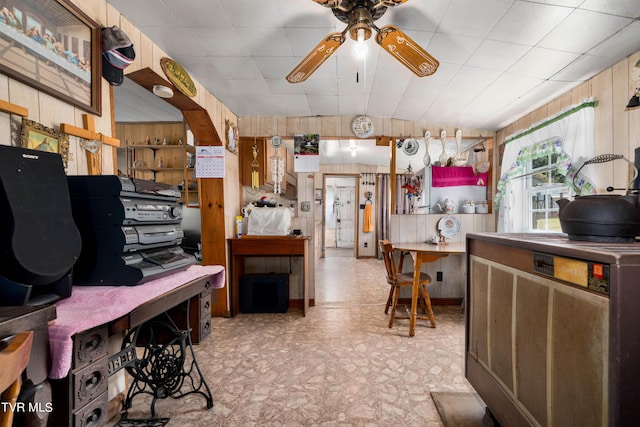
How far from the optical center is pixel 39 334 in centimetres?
68

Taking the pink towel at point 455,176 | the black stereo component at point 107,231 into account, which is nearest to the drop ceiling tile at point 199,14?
the black stereo component at point 107,231

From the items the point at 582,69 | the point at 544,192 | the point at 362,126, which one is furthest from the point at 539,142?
the point at 362,126

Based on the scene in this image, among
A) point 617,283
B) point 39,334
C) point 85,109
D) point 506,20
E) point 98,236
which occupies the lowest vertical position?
point 39,334

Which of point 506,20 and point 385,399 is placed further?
point 385,399

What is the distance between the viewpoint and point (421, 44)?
192 cm

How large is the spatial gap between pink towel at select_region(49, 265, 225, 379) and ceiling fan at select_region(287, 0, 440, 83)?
4.62ft

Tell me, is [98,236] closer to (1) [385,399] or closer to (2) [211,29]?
(2) [211,29]

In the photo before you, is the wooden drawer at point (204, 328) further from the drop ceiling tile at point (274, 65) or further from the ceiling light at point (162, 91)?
the drop ceiling tile at point (274, 65)

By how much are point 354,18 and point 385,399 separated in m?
2.17

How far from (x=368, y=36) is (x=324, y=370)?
2.16 metres

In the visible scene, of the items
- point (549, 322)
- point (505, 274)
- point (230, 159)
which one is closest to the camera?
point (549, 322)

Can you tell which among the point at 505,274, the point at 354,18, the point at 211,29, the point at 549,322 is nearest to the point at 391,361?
the point at 505,274

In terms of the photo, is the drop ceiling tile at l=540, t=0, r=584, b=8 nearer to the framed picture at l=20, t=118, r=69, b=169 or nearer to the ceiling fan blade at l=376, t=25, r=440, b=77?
the ceiling fan blade at l=376, t=25, r=440, b=77

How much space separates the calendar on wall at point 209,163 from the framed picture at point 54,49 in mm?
1491
